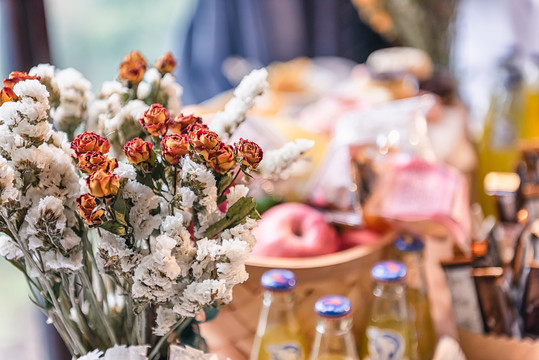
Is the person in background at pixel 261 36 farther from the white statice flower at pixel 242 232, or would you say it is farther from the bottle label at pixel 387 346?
the white statice flower at pixel 242 232

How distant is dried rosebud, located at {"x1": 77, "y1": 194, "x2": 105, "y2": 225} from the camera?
389 mm

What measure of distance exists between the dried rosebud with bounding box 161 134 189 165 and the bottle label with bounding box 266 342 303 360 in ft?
1.00

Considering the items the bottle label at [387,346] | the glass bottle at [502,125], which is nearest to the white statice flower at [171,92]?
the bottle label at [387,346]

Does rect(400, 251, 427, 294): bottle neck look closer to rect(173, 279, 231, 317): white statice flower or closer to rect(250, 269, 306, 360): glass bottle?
rect(250, 269, 306, 360): glass bottle

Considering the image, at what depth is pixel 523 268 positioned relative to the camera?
0.73 meters

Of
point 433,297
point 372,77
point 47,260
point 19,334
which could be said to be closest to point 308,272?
point 433,297

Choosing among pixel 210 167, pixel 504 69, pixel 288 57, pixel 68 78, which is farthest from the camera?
pixel 288 57

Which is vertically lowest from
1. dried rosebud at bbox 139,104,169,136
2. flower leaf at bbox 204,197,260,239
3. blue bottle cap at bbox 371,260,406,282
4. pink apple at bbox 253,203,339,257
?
blue bottle cap at bbox 371,260,406,282

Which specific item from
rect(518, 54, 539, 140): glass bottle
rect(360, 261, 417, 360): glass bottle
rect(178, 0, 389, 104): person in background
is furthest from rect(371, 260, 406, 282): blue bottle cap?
rect(178, 0, 389, 104): person in background

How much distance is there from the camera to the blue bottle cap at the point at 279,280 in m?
0.61

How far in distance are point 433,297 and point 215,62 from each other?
114cm

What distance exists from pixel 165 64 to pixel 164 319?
9.4 inches

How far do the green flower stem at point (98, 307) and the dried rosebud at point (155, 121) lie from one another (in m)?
0.14

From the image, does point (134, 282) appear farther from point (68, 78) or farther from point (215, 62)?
point (215, 62)
